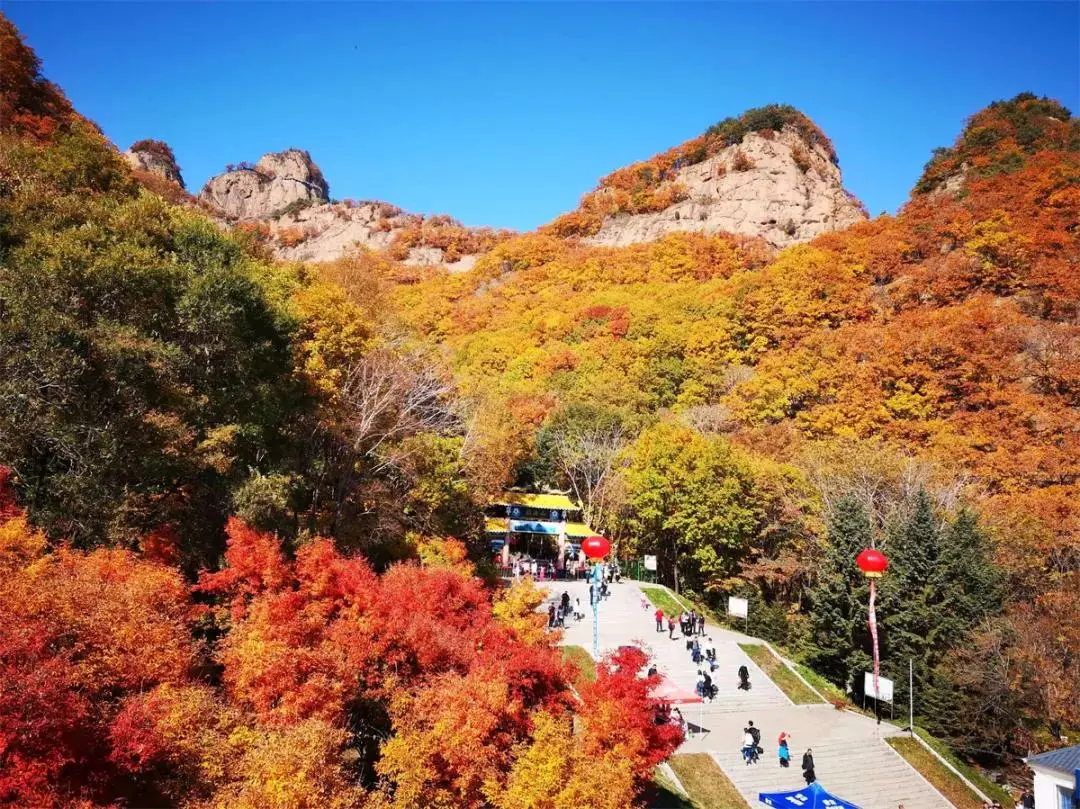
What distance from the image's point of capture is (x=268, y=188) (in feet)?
411

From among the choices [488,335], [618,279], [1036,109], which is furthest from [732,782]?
[1036,109]

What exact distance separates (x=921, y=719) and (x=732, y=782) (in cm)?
1075

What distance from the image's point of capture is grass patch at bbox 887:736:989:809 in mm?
19094

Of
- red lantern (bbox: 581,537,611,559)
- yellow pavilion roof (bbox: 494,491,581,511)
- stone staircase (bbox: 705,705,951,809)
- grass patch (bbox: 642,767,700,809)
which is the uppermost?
yellow pavilion roof (bbox: 494,491,581,511)

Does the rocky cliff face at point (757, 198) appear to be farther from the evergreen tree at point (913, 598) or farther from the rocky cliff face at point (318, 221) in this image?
the evergreen tree at point (913, 598)

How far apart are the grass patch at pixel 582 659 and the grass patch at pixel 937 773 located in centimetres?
988

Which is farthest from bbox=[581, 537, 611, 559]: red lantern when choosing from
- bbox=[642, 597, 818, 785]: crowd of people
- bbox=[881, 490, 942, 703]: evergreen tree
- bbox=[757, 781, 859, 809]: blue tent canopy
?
bbox=[881, 490, 942, 703]: evergreen tree

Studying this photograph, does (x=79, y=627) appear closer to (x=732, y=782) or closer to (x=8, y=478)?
(x=8, y=478)

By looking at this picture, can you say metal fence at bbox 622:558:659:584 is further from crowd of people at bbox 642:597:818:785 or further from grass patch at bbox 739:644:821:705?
grass patch at bbox 739:644:821:705

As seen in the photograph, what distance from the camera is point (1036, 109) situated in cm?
6988

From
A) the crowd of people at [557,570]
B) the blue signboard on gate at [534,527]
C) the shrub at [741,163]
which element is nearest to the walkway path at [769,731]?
the crowd of people at [557,570]

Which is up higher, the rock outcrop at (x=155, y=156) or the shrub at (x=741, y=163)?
the shrub at (x=741, y=163)

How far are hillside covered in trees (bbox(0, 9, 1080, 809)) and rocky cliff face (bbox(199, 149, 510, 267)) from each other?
64.4 m

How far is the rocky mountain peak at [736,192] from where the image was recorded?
285 ft
